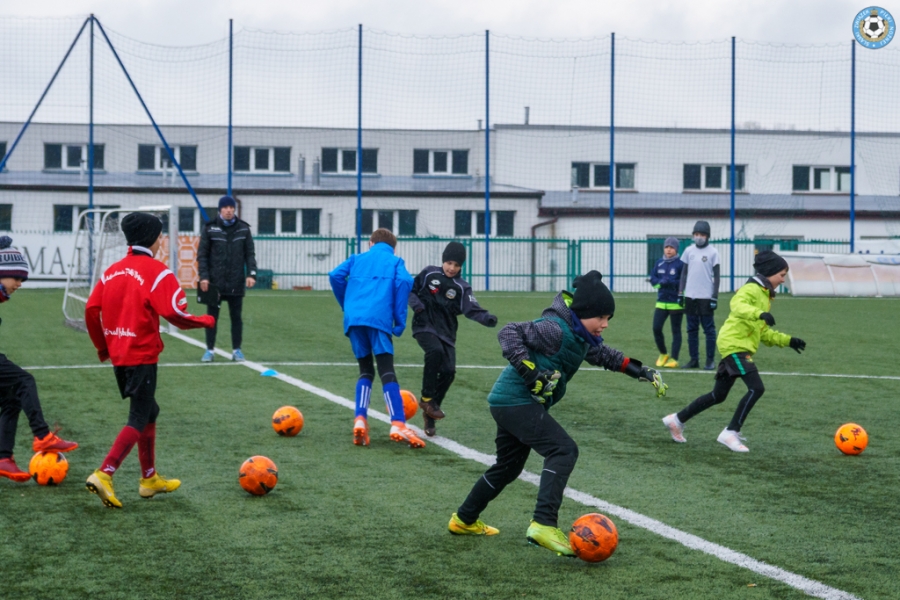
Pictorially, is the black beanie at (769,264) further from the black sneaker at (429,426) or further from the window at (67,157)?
the window at (67,157)

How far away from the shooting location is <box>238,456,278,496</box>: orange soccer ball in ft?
21.5

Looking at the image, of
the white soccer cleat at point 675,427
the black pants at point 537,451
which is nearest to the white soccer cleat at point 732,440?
the white soccer cleat at point 675,427

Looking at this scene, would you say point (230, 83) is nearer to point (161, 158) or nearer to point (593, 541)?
point (161, 158)

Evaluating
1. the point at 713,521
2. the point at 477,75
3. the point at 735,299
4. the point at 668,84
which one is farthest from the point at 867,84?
the point at 713,521

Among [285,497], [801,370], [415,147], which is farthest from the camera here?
[415,147]

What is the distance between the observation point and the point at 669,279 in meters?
14.8

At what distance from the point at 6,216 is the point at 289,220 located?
11.0 meters

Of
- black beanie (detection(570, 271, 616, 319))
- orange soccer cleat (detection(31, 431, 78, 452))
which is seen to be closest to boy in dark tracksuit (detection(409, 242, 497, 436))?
orange soccer cleat (detection(31, 431, 78, 452))

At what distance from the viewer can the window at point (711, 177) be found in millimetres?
47625

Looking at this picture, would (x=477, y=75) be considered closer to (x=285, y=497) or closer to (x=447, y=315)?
(x=447, y=315)

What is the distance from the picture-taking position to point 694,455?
8188 mm

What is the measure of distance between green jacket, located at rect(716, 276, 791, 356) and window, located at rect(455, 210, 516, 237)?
34.9 meters

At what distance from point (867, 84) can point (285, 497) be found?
32.5 metres

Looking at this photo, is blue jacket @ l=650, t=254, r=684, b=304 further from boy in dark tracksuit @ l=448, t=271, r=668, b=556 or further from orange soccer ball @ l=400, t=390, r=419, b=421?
boy in dark tracksuit @ l=448, t=271, r=668, b=556
